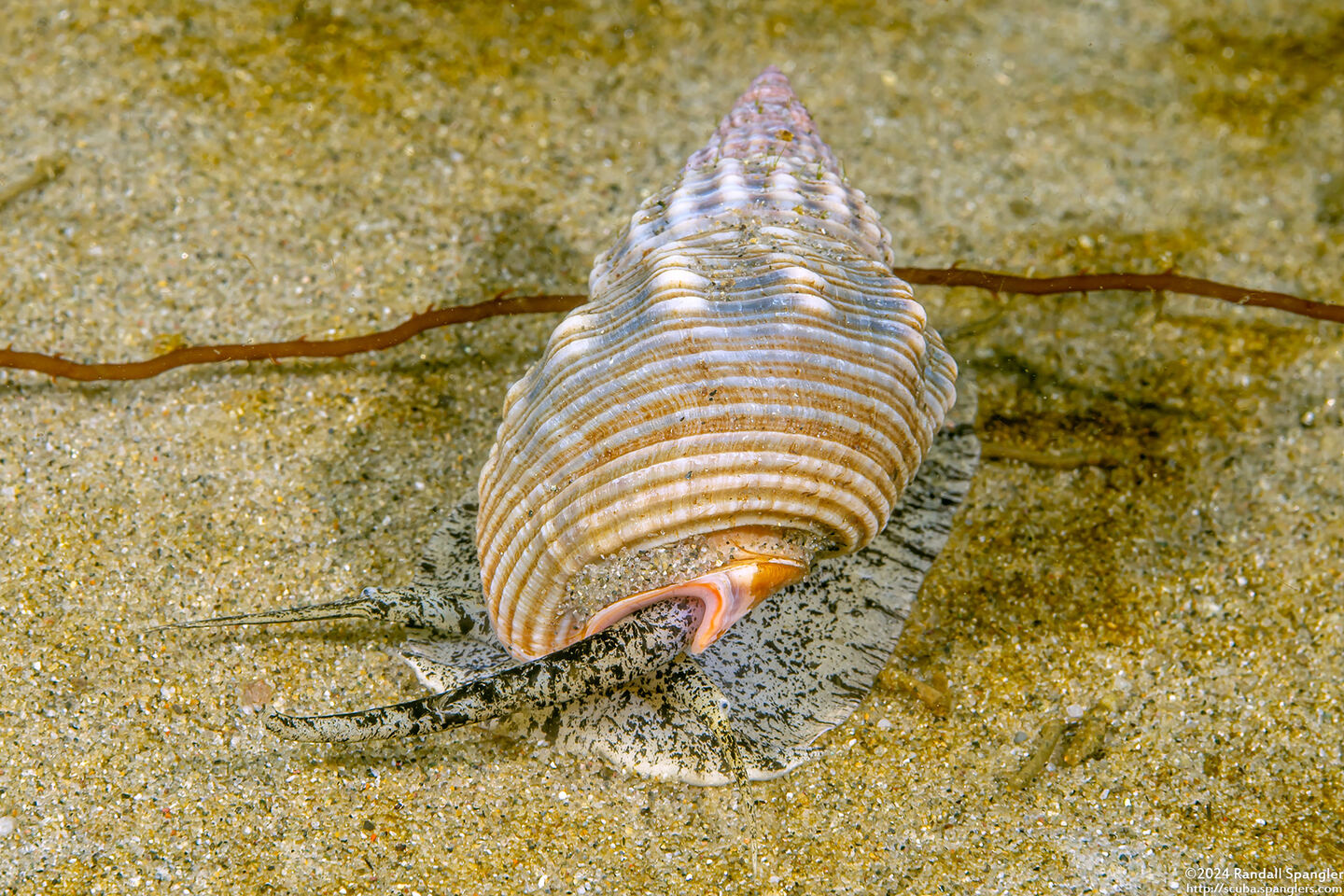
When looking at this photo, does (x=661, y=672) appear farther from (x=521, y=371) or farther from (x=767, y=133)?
(x=767, y=133)

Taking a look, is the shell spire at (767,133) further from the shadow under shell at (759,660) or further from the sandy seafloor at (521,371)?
the shadow under shell at (759,660)

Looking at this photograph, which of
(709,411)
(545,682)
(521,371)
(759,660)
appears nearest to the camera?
(709,411)

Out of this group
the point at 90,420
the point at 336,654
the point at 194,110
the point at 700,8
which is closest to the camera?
the point at 336,654

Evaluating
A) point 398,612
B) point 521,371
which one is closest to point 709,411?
point 398,612

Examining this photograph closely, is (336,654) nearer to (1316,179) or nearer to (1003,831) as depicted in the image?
(1003,831)

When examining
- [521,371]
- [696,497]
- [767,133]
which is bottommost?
[521,371]

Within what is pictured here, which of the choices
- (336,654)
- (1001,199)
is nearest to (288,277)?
(336,654)
